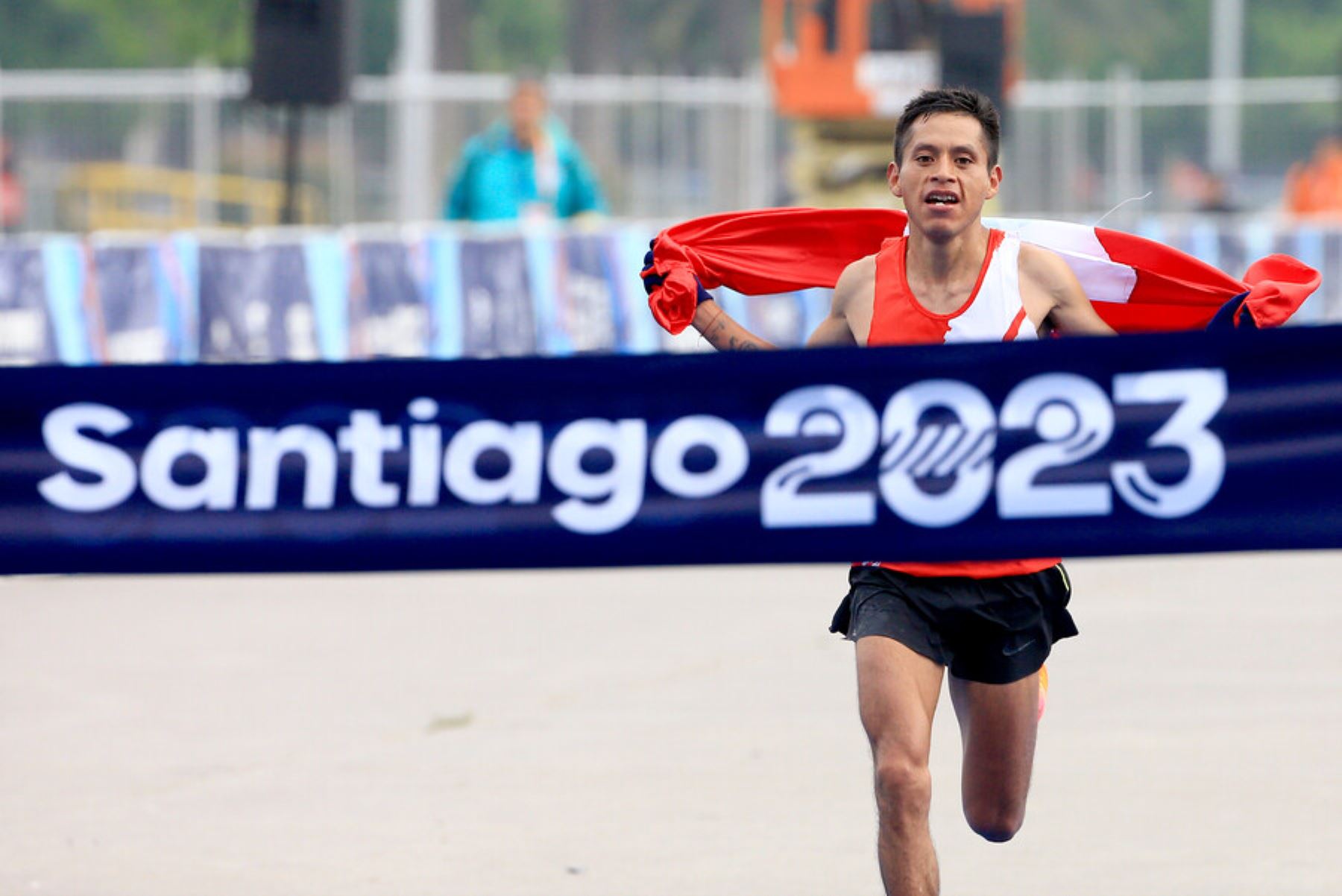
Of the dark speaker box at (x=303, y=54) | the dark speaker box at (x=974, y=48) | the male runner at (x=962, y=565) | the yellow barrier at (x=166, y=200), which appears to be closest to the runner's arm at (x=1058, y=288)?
the male runner at (x=962, y=565)

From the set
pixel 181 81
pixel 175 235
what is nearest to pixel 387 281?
pixel 175 235

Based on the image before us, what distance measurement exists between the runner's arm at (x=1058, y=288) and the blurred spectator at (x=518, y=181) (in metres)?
10.5

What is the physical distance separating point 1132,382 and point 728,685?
335 cm

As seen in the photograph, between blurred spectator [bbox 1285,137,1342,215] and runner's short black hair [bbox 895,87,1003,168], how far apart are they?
19.0 meters

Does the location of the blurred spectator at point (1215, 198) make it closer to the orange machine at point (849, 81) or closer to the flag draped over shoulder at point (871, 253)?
the orange machine at point (849, 81)

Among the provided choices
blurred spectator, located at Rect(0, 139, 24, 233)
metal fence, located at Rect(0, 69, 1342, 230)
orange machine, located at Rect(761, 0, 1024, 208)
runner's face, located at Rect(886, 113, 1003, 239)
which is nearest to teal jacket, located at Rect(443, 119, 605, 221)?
metal fence, located at Rect(0, 69, 1342, 230)

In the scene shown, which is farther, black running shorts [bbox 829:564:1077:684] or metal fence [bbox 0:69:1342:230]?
metal fence [bbox 0:69:1342:230]

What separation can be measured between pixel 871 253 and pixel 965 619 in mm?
983

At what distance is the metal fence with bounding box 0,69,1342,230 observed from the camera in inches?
844

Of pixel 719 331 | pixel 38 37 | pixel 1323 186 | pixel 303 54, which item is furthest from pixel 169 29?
pixel 719 331

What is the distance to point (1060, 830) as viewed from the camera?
624cm

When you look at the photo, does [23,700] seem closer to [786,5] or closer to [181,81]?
[181,81]

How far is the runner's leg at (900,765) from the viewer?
15.1 ft

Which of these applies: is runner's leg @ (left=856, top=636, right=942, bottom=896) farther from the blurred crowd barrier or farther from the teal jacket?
the teal jacket
